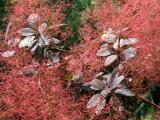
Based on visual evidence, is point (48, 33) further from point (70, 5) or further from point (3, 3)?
point (3, 3)

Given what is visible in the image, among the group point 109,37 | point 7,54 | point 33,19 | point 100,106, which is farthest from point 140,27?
point 7,54

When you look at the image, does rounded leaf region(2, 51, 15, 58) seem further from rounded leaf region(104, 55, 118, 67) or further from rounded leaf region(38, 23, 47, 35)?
rounded leaf region(104, 55, 118, 67)

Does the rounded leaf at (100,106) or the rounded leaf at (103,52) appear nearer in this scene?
the rounded leaf at (100,106)

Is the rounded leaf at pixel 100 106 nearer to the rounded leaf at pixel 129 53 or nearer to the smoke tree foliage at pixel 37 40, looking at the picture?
the rounded leaf at pixel 129 53

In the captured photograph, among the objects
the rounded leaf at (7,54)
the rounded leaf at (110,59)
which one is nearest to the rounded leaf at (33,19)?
the rounded leaf at (7,54)

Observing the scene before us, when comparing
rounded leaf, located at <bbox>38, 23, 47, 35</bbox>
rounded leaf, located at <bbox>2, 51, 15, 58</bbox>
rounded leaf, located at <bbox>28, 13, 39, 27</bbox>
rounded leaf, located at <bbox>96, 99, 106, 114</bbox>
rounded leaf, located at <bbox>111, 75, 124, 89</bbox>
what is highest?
rounded leaf, located at <bbox>28, 13, 39, 27</bbox>

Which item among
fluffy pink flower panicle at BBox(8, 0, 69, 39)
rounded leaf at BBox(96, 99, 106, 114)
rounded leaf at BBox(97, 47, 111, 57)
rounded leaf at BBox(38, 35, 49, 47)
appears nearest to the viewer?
rounded leaf at BBox(96, 99, 106, 114)

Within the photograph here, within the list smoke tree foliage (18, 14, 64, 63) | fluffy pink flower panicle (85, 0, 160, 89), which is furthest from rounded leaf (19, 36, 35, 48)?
fluffy pink flower panicle (85, 0, 160, 89)
